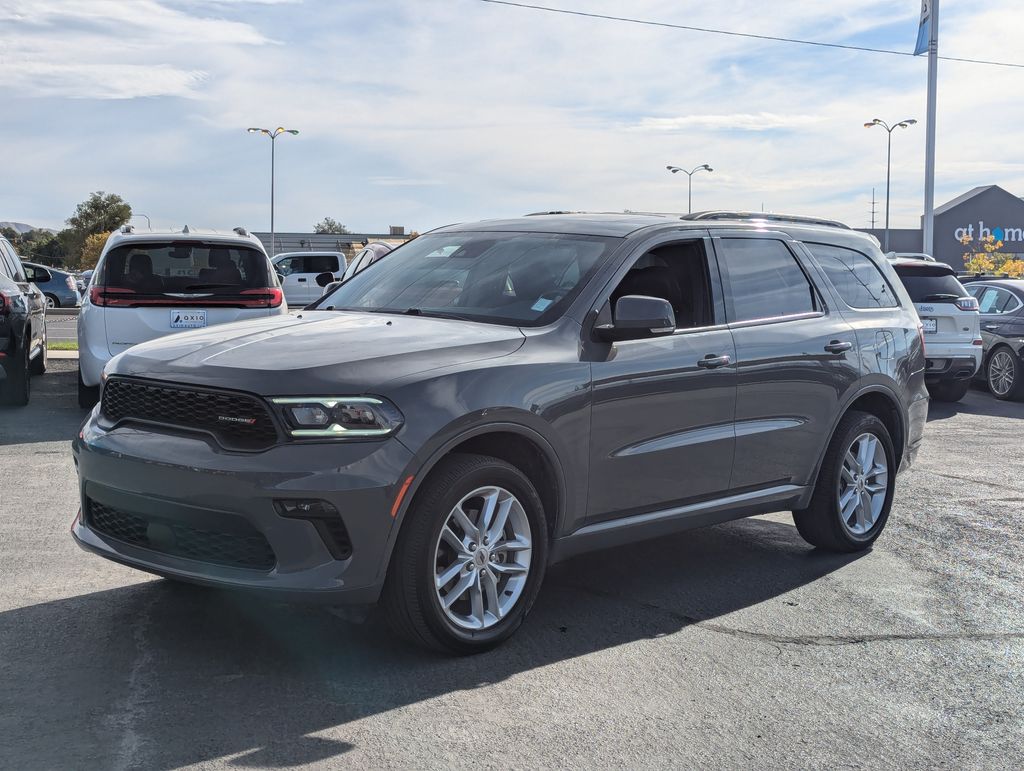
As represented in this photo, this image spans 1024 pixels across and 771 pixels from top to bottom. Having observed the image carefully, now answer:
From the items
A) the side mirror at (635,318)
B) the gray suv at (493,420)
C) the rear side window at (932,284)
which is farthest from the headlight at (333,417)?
the rear side window at (932,284)

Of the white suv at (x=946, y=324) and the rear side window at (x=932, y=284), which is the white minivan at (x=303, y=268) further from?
the white suv at (x=946, y=324)

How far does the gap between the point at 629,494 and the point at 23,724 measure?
2593 millimetres

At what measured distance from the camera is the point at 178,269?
1050 cm

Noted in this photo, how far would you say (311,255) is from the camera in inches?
1276

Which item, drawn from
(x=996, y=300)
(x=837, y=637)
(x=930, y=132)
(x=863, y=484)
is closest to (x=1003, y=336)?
(x=996, y=300)

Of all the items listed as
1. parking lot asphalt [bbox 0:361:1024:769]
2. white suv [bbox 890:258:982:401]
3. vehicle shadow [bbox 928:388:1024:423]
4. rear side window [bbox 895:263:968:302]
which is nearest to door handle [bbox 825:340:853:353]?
parking lot asphalt [bbox 0:361:1024:769]

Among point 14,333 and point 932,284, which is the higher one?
point 932,284

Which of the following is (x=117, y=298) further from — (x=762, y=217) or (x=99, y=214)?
(x=99, y=214)

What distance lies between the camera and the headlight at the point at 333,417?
4117mm

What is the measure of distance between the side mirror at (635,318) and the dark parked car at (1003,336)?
11908 mm

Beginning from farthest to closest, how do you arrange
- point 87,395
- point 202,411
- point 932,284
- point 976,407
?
point 976,407, point 932,284, point 87,395, point 202,411

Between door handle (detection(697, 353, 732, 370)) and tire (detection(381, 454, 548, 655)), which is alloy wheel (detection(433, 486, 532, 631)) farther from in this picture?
door handle (detection(697, 353, 732, 370))

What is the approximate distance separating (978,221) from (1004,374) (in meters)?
81.6

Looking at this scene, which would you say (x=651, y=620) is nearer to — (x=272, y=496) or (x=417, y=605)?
(x=417, y=605)
